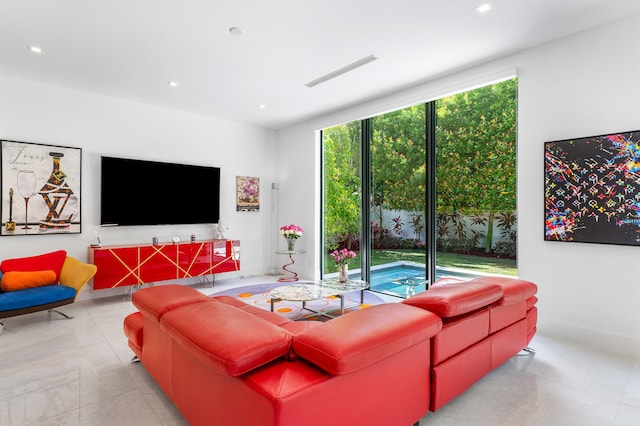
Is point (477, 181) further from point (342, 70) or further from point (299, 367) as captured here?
point (299, 367)

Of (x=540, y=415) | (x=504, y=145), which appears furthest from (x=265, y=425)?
(x=504, y=145)

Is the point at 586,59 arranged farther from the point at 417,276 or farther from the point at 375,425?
the point at 375,425

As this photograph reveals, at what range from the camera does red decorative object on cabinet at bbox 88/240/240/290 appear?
4.33 meters

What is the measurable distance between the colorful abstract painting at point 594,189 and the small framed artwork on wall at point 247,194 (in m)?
4.58

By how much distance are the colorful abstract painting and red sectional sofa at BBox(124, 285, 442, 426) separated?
2.24 meters

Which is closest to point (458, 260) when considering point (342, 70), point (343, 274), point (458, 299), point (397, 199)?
point (397, 199)

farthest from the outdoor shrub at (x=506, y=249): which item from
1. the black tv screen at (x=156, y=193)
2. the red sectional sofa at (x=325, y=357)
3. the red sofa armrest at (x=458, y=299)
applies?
the black tv screen at (x=156, y=193)

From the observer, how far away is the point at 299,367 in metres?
A: 1.37

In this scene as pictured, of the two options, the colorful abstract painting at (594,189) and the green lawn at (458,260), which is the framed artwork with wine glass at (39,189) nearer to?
the green lawn at (458,260)

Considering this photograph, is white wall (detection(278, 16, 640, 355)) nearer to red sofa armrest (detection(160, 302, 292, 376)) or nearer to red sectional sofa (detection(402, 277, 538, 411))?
red sectional sofa (detection(402, 277, 538, 411))

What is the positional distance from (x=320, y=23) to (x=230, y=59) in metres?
1.16

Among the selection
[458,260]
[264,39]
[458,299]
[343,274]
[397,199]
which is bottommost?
[343,274]

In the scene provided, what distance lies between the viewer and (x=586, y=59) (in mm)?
3090

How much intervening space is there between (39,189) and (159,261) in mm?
1657
